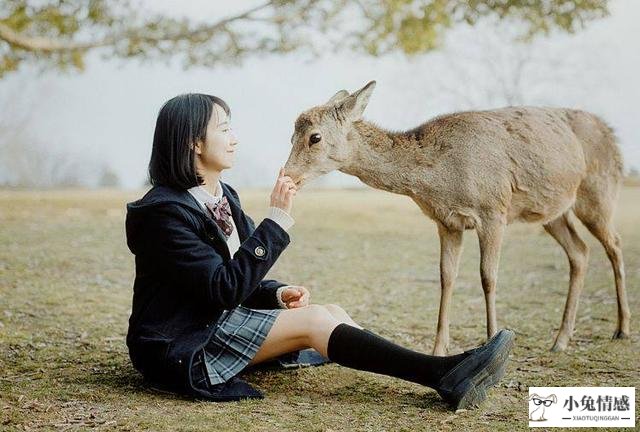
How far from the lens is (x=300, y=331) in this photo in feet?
10.2

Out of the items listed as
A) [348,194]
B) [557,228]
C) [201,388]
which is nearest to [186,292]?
[201,388]

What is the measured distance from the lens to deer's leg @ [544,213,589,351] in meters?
4.29

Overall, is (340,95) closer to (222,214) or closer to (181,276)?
(222,214)

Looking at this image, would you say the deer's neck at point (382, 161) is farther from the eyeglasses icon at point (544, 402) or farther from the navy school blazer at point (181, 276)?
the eyeglasses icon at point (544, 402)

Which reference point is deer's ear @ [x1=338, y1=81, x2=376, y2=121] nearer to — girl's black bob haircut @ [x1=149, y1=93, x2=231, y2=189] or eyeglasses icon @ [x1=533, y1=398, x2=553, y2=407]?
girl's black bob haircut @ [x1=149, y1=93, x2=231, y2=189]

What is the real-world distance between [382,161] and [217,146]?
3.55 feet

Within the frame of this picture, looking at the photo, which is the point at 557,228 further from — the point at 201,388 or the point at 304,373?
the point at 201,388

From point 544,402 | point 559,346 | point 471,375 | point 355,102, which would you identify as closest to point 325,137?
point 355,102

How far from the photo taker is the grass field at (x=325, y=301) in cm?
288

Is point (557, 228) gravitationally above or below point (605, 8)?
below

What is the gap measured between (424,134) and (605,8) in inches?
182

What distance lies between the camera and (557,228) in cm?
473

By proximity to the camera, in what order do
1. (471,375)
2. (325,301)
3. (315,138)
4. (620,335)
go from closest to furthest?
(471,375) → (315,138) → (620,335) → (325,301)

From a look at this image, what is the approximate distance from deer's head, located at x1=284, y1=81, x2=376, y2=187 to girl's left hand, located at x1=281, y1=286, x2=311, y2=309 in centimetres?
58
